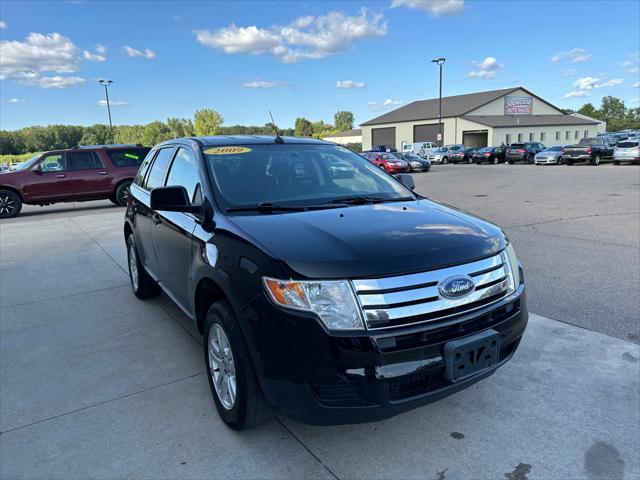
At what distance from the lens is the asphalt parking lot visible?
2.49 meters

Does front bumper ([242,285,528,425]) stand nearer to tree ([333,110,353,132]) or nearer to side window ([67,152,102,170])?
side window ([67,152,102,170])

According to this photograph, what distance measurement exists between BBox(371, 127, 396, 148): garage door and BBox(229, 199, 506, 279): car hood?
6663 cm

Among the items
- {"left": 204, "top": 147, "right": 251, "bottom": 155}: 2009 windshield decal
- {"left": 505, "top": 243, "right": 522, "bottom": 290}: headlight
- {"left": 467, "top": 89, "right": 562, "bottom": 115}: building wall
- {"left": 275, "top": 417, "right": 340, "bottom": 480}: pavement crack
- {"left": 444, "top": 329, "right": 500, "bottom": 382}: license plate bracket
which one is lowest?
{"left": 275, "top": 417, "right": 340, "bottom": 480}: pavement crack

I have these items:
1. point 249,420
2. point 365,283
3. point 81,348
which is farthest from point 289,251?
point 81,348

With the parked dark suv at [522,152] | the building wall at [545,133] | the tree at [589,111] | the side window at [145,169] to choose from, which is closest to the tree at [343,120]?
the tree at [589,111]

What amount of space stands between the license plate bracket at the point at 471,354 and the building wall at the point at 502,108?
206 ft

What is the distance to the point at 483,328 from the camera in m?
2.43

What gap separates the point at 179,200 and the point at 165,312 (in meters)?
2.19

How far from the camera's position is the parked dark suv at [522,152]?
119ft

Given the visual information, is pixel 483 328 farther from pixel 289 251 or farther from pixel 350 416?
pixel 289 251

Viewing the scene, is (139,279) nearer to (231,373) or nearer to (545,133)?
(231,373)

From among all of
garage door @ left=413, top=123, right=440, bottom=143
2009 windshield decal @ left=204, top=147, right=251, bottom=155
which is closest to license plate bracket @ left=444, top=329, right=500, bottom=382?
2009 windshield decal @ left=204, top=147, right=251, bottom=155

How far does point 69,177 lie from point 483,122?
2099 inches

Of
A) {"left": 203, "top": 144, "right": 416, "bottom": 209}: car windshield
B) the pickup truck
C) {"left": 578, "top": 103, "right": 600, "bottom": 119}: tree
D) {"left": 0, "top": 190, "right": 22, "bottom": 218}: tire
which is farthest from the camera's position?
{"left": 578, "top": 103, "right": 600, "bottom": 119}: tree
